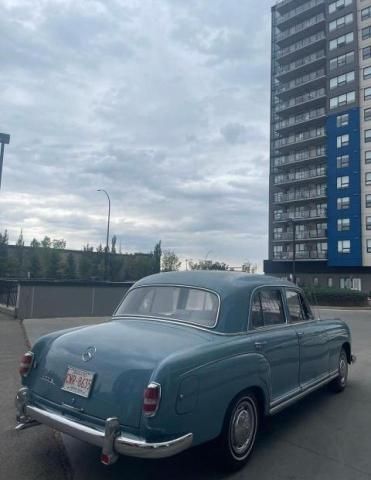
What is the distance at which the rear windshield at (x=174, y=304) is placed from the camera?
166 inches

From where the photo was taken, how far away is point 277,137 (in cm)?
6362

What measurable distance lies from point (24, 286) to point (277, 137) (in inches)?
2154

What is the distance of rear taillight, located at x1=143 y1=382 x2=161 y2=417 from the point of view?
3094 mm

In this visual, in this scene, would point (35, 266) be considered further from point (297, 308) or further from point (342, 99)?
point (297, 308)

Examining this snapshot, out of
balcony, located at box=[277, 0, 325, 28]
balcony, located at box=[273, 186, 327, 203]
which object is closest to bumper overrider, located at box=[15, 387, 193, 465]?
balcony, located at box=[273, 186, 327, 203]

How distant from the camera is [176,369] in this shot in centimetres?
324

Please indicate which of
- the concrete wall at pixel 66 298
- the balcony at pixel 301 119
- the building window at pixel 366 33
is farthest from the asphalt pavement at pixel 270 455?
the building window at pixel 366 33

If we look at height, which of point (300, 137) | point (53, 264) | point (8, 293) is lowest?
point (8, 293)

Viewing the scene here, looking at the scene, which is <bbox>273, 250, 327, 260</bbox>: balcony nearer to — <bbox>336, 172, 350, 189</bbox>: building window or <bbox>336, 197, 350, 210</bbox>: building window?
<bbox>336, 197, 350, 210</bbox>: building window

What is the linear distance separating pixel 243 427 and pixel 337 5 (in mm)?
65905

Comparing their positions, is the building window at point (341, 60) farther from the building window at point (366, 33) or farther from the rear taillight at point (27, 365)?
the rear taillight at point (27, 365)

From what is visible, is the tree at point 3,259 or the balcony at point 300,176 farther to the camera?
the balcony at point 300,176

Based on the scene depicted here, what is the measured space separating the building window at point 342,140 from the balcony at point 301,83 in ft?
31.8

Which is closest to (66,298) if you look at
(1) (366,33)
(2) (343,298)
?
(2) (343,298)
